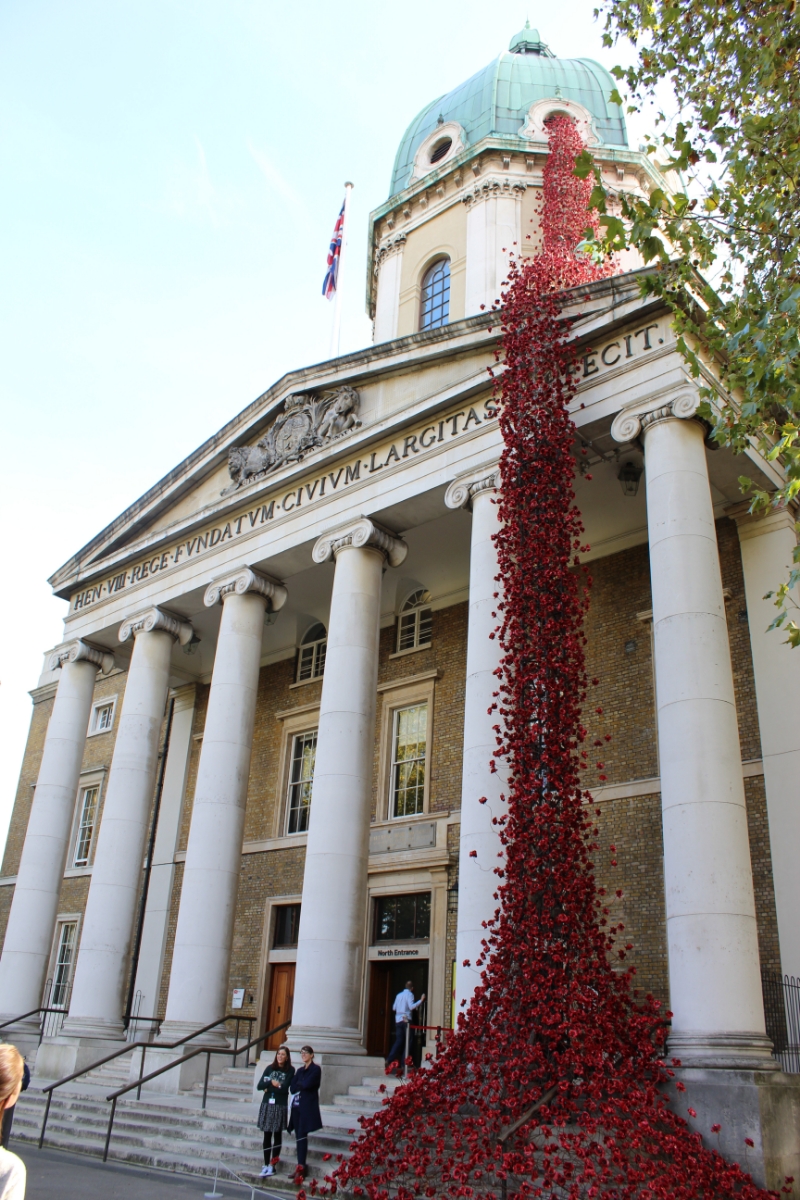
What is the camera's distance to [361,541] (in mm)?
16344

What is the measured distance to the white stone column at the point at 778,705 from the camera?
500 inches

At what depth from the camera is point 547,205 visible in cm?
2084

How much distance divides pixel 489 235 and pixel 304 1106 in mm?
18804

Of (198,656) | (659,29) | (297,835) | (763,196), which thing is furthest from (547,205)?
(297,835)

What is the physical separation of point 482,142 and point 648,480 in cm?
1442

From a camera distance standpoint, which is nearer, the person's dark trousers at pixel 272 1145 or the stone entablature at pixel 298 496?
the person's dark trousers at pixel 272 1145

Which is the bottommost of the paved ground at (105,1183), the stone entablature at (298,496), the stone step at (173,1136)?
the paved ground at (105,1183)

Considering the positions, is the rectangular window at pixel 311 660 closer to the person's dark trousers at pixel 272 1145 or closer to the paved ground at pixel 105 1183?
the paved ground at pixel 105 1183

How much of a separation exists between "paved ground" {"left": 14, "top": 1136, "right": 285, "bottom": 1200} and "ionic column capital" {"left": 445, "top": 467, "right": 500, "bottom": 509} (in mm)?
9259

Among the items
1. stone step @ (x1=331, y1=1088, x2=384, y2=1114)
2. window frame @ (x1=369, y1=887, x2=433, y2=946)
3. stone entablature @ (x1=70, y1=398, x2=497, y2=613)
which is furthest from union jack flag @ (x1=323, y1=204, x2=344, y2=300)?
stone step @ (x1=331, y1=1088, x2=384, y2=1114)

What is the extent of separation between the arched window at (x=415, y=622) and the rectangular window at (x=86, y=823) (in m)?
10.2

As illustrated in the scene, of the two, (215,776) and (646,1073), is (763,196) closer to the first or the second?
(646,1073)

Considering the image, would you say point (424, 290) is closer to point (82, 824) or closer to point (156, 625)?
point (156, 625)

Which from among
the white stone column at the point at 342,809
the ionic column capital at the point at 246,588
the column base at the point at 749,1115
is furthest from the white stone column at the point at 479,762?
the ionic column capital at the point at 246,588
